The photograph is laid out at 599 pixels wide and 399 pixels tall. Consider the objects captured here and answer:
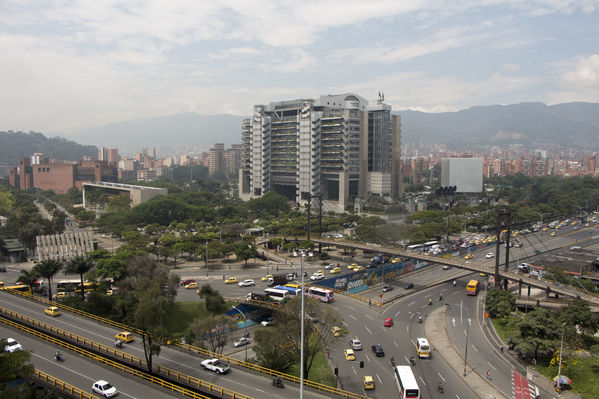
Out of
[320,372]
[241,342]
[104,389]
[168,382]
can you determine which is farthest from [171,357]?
[241,342]

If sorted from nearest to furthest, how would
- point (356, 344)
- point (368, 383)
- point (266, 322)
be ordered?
→ point (368, 383) < point (356, 344) < point (266, 322)

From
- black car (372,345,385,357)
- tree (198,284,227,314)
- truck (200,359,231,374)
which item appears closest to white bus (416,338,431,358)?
black car (372,345,385,357)

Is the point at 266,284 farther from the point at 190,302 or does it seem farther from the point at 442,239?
the point at 442,239

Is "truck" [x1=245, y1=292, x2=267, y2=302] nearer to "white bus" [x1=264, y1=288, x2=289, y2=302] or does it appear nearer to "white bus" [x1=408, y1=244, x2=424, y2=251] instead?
"white bus" [x1=264, y1=288, x2=289, y2=302]

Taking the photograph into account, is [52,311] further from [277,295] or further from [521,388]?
[521,388]

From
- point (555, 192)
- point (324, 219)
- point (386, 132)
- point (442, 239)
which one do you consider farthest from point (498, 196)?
point (324, 219)
